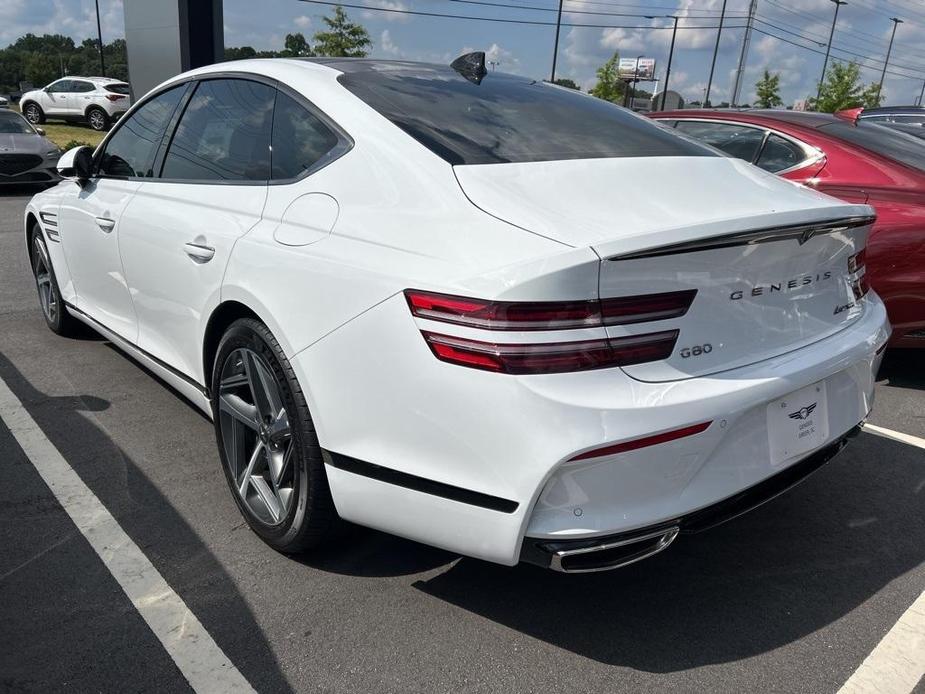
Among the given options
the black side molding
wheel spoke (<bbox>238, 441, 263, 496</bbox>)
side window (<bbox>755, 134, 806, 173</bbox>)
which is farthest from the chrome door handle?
side window (<bbox>755, 134, 806, 173</bbox>)

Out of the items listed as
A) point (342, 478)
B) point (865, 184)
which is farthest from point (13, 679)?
point (865, 184)

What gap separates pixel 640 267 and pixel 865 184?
3187mm

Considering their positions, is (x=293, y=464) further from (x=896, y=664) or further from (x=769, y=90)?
(x=769, y=90)

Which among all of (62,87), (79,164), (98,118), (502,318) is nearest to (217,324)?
(502,318)

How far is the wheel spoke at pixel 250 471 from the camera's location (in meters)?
2.62

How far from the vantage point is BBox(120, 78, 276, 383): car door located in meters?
2.67

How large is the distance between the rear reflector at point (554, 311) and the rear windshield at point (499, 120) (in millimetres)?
569

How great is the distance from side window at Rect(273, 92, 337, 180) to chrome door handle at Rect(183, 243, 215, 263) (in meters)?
0.36

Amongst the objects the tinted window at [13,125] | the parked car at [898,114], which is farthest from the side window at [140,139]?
the tinted window at [13,125]

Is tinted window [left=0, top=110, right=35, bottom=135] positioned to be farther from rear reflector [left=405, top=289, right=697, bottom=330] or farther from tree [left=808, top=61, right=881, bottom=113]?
tree [left=808, top=61, right=881, bottom=113]

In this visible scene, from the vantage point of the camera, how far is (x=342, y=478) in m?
2.17

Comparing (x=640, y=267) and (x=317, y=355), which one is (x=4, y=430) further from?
(x=640, y=267)

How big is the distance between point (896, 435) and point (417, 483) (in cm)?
288

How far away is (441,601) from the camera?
2.38 metres
